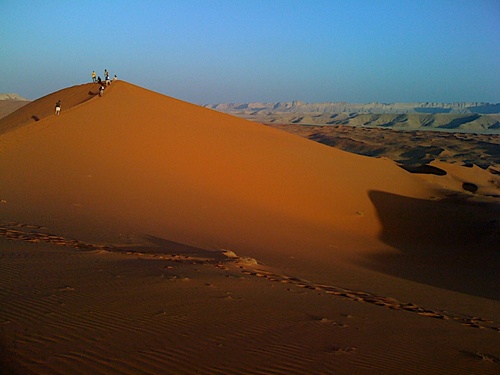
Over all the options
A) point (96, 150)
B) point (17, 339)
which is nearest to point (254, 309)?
point (17, 339)

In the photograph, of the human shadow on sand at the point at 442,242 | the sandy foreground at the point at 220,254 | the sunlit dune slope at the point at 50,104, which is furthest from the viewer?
the sunlit dune slope at the point at 50,104

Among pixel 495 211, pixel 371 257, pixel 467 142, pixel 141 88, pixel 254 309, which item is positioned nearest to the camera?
pixel 254 309

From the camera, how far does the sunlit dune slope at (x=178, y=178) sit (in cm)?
1183

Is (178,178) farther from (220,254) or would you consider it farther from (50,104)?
(50,104)

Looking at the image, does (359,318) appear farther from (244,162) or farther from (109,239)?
(244,162)

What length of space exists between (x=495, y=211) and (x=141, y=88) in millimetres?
19580

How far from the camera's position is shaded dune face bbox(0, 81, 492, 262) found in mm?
11852

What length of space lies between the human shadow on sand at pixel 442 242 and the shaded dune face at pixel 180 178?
105 centimetres

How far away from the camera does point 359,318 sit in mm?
5906

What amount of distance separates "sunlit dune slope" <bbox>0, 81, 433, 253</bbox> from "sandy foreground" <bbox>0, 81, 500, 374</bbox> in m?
0.10

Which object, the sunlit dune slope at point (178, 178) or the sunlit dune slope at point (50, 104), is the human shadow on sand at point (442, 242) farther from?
the sunlit dune slope at point (50, 104)

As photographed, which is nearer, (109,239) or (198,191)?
(109,239)

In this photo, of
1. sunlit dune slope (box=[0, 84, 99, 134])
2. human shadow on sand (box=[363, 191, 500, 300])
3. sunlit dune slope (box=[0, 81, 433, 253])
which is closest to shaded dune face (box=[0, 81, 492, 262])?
sunlit dune slope (box=[0, 81, 433, 253])

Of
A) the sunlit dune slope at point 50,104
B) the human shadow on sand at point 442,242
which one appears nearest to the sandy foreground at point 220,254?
the human shadow on sand at point 442,242
